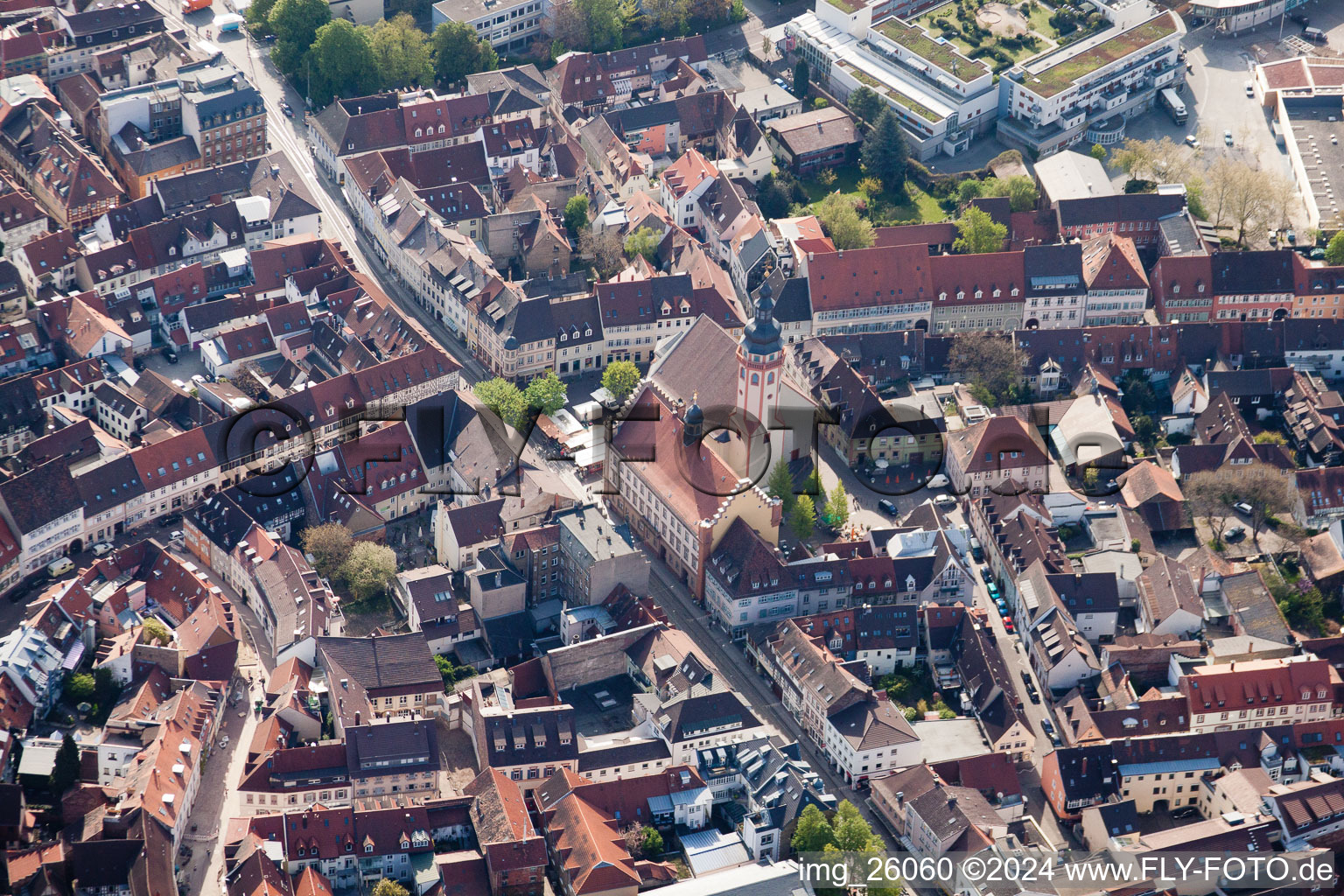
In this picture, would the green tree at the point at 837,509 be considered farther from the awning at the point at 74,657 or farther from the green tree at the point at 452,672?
the awning at the point at 74,657

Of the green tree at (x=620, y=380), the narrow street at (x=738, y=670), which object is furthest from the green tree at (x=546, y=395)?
the narrow street at (x=738, y=670)

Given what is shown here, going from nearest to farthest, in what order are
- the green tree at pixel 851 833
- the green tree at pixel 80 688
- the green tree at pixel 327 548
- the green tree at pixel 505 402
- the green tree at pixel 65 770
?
1. the green tree at pixel 851 833
2. the green tree at pixel 65 770
3. the green tree at pixel 80 688
4. the green tree at pixel 327 548
5. the green tree at pixel 505 402

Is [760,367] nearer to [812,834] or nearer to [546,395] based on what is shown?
[546,395]

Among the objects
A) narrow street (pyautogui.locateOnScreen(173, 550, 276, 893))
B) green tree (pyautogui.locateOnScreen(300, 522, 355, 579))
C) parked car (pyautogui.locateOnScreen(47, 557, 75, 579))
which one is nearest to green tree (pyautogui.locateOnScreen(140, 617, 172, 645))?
narrow street (pyautogui.locateOnScreen(173, 550, 276, 893))

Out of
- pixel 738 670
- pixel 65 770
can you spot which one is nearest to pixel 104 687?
pixel 65 770

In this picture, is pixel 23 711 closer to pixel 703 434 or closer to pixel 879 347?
pixel 703 434
